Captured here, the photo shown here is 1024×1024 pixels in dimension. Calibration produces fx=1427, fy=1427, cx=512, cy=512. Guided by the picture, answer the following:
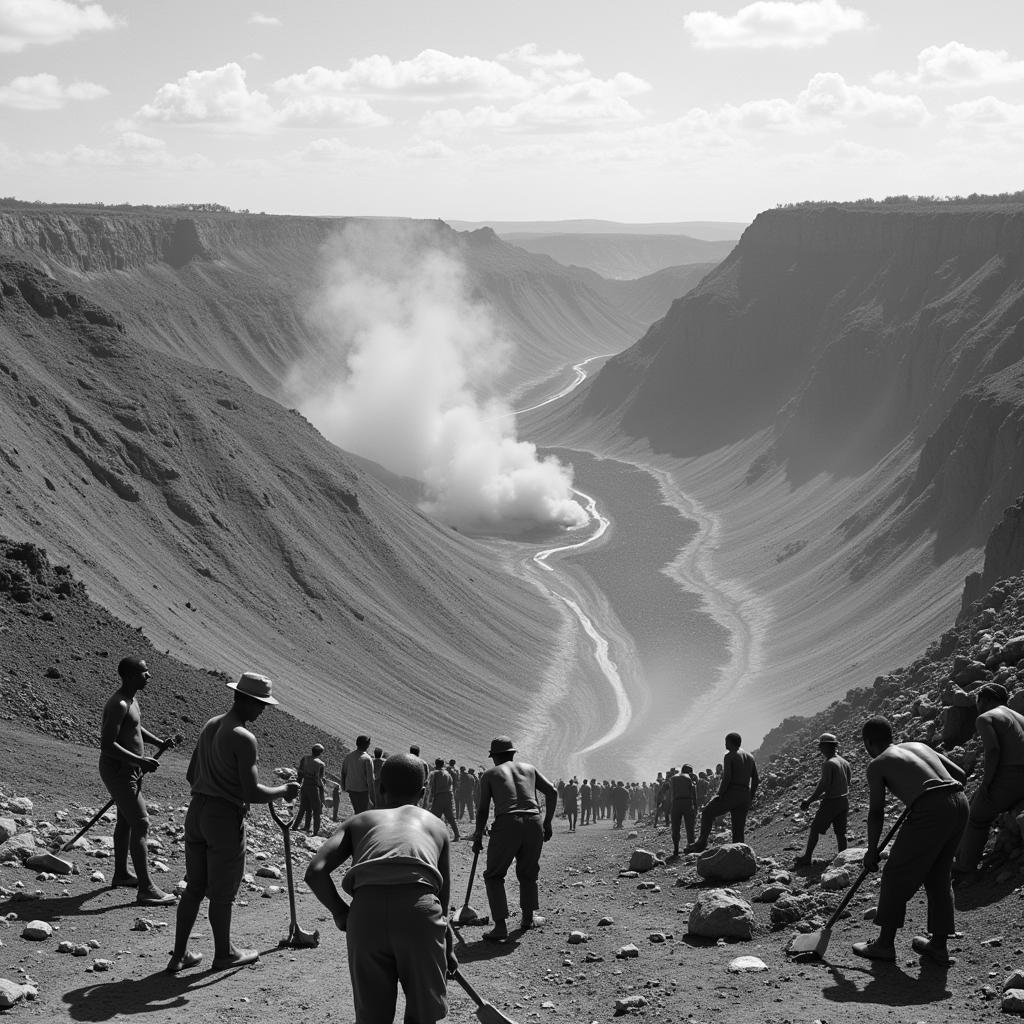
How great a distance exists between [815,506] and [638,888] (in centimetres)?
7590

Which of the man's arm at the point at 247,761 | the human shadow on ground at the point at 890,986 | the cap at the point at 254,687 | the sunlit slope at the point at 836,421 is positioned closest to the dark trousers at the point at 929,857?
the human shadow on ground at the point at 890,986

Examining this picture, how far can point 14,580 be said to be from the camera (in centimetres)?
2648

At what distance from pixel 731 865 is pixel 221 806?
6.80 m

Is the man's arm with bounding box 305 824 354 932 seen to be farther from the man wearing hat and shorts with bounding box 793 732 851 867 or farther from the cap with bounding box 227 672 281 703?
the man wearing hat and shorts with bounding box 793 732 851 867

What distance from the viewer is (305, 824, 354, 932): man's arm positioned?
7.84m

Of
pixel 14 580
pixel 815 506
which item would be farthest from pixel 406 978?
pixel 815 506

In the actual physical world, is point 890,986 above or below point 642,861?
above

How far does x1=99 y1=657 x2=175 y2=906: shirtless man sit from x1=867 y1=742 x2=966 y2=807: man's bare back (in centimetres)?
612

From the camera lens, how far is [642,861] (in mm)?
17750

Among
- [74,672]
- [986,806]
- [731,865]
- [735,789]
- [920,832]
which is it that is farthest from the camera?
[74,672]

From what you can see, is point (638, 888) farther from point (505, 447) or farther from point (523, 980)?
point (505, 447)

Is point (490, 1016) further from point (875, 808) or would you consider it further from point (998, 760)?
point (998, 760)

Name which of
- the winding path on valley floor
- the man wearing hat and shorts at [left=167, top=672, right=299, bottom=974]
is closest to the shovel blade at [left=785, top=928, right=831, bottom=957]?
the man wearing hat and shorts at [left=167, top=672, right=299, bottom=974]

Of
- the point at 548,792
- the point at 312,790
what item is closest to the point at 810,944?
the point at 548,792
